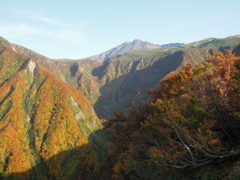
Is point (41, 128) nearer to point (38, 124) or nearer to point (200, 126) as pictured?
point (38, 124)

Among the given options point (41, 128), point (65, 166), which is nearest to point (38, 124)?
point (41, 128)

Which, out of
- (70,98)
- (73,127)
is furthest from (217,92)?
(70,98)

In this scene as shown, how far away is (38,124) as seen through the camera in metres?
91.8

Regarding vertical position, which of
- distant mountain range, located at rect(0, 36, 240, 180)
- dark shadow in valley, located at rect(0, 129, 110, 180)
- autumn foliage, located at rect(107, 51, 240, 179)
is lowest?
dark shadow in valley, located at rect(0, 129, 110, 180)

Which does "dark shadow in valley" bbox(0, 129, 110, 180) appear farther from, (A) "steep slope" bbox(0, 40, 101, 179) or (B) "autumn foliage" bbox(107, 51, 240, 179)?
(B) "autumn foliage" bbox(107, 51, 240, 179)

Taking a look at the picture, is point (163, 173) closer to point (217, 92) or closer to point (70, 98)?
point (217, 92)

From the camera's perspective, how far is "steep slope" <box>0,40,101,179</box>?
75812 mm

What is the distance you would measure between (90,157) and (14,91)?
6565cm

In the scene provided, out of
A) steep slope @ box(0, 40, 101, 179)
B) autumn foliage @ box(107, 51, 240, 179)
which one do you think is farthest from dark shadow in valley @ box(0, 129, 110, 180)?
autumn foliage @ box(107, 51, 240, 179)

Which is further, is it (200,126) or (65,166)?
(65,166)

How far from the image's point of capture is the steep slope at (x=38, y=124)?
75812 millimetres

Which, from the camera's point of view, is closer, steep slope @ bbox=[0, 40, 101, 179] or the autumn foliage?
the autumn foliage

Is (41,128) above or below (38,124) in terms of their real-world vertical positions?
below

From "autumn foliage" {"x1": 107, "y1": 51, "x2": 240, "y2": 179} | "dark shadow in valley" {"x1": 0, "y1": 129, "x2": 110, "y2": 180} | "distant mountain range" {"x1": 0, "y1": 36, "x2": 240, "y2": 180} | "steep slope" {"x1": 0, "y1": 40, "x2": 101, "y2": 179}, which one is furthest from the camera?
"steep slope" {"x1": 0, "y1": 40, "x2": 101, "y2": 179}
